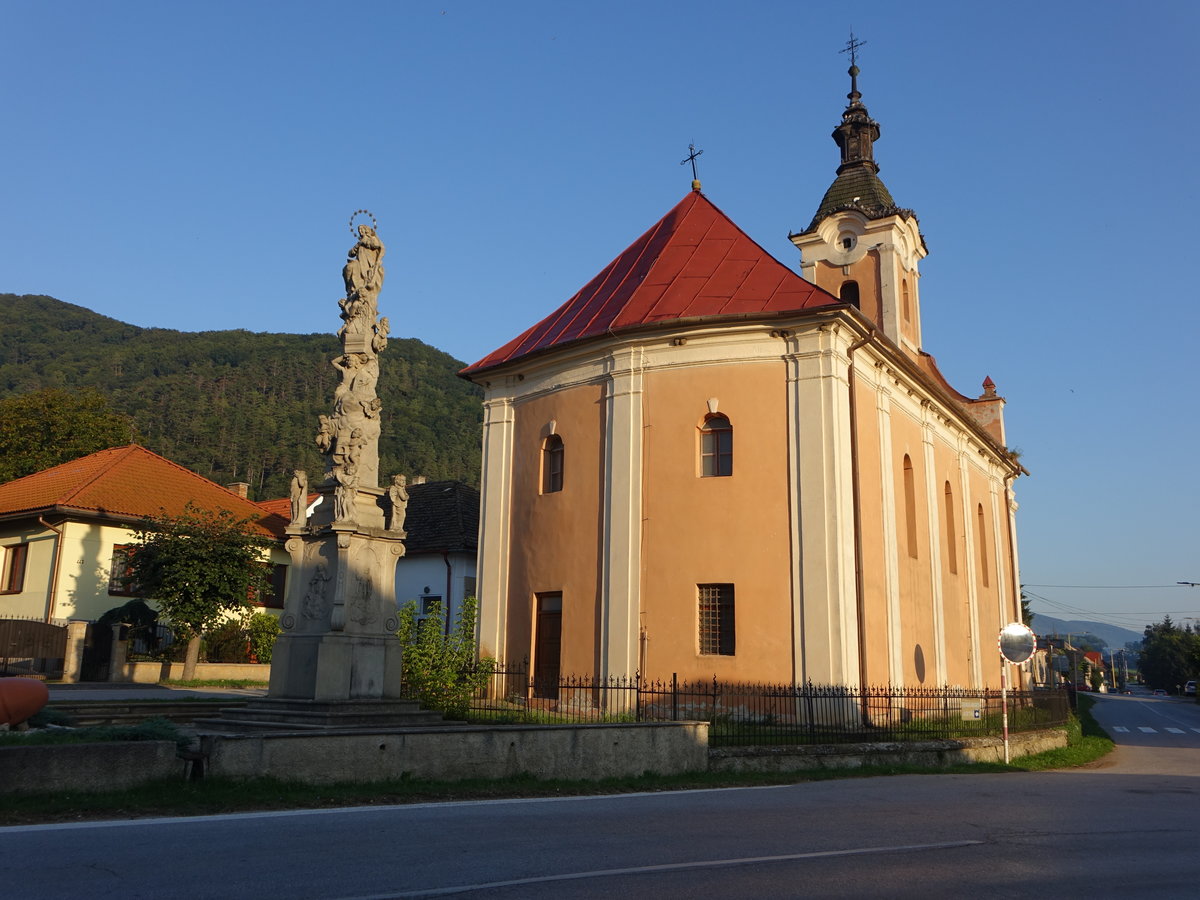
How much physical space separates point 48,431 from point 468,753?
38.6 m

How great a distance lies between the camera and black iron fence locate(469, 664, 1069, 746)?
51.9 feet

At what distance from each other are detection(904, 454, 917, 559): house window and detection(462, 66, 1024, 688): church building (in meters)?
0.07

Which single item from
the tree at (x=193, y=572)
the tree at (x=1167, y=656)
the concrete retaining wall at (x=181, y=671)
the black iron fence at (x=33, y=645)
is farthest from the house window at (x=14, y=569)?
the tree at (x=1167, y=656)

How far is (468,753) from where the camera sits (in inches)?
435

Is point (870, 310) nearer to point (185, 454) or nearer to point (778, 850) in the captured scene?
point (778, 850)

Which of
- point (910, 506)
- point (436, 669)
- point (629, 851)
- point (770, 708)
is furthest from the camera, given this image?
point (910, 506)

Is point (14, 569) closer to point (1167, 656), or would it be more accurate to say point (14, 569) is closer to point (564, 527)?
point (564, 527)

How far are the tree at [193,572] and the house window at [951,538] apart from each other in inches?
762

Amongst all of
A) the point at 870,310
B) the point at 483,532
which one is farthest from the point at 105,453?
the point at 870,310

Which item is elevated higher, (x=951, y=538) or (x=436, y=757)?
(x=951, y=538)

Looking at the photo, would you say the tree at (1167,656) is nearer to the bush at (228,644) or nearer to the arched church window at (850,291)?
the arched church window at (850,291)

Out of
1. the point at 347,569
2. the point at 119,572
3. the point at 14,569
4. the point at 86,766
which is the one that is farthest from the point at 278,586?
the point at 86,766

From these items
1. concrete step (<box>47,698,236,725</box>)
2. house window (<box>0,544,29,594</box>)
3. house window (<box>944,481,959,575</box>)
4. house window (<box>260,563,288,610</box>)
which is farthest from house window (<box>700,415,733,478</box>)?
house window (<box>0,544,29,594</box>)

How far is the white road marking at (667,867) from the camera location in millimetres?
5949
